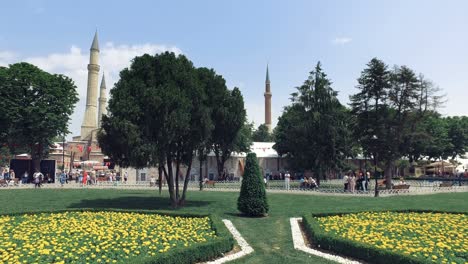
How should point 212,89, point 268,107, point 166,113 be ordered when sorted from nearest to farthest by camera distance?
point 166,113
point 212,89
point 268,107

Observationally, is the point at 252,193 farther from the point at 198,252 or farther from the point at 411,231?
the point at 198,252

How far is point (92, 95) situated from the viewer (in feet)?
248

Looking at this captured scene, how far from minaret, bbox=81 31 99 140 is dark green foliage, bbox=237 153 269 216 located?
65.0m

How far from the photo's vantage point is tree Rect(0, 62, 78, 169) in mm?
37125

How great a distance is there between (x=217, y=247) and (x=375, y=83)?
2917 cm

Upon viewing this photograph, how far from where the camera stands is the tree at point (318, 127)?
1470 inches

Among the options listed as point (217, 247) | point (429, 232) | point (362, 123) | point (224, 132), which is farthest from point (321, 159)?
point (217, 247)

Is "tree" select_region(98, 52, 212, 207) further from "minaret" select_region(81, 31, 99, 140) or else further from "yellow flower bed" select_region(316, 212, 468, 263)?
"minaret" select_region(81, 31, 99, 140)

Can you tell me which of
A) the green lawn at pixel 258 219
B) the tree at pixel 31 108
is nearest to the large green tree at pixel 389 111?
the green lawn at pixel 258 219

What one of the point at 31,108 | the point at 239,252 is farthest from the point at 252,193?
the point at 31,108

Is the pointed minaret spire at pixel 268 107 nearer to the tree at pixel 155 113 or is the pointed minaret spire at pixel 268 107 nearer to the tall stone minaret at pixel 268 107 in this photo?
the tall stone minaret at pixel 268 107

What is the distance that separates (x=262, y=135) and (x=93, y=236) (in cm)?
7798

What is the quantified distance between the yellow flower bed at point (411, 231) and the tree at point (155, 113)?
8183mm

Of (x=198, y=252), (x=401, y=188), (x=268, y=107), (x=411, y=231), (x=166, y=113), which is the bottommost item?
(x=198, y=252)
